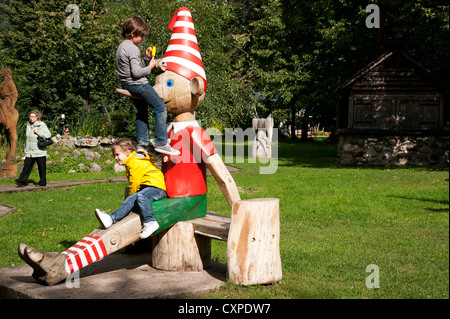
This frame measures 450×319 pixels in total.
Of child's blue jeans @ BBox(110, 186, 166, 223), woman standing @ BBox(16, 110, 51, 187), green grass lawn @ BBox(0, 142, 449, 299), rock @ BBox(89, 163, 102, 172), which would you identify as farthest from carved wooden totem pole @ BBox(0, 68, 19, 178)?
child's blue jeans @ BBox(110, 186, 166, 223)

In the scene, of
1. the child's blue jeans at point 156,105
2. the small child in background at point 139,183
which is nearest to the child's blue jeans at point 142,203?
the small child in background at point 139,183

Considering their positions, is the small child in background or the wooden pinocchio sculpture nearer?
the wooden pinocchio sculpture

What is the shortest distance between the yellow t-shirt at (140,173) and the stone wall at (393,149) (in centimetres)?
1528

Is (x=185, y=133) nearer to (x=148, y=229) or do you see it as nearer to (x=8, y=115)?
(x=148, y=229)

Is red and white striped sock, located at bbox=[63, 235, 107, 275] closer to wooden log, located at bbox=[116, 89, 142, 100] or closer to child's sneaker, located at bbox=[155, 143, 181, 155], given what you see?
child's sneaker, located at bbox=[155, 143, 181, 155]

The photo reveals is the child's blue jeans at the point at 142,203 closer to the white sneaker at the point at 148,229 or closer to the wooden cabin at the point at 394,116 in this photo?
the white sneaker at the point at 148,229

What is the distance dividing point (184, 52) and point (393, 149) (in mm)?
15311

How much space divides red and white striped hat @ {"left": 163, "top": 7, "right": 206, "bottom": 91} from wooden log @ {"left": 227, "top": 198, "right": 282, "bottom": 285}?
1550 mm

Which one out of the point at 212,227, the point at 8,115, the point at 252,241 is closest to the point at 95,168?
the point at 8,115

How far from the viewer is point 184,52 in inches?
202

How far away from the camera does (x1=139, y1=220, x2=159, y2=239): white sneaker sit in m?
4.57

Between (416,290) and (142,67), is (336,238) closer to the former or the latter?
(416,290)

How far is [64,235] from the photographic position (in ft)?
22.5

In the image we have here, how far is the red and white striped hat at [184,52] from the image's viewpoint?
16.6 ft
